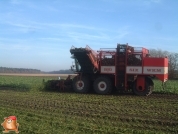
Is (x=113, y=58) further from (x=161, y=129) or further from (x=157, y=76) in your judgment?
(x=161, y=129)

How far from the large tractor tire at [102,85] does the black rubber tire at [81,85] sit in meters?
0.66

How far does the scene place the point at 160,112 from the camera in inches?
440

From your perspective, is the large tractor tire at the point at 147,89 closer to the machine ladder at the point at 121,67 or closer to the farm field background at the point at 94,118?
the machine ladder at the point at 121,67

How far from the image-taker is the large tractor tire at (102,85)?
18.2m

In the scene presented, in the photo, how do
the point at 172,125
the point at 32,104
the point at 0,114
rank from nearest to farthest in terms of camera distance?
the point at 172,125 → the point at 0,114 → the point at 32,104

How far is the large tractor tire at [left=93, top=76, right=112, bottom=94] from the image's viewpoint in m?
18.2

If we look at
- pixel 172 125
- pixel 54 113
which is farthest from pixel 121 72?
pixel 172 125

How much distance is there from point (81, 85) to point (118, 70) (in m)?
2.91

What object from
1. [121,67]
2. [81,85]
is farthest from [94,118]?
[81,85]

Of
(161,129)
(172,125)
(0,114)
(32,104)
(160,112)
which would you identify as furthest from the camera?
(32,104)

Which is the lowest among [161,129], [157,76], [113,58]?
[161,129]

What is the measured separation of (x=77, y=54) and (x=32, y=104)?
6.00 metres

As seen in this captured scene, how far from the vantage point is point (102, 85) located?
60.3 feet

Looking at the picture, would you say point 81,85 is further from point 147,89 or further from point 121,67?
point 147,89
